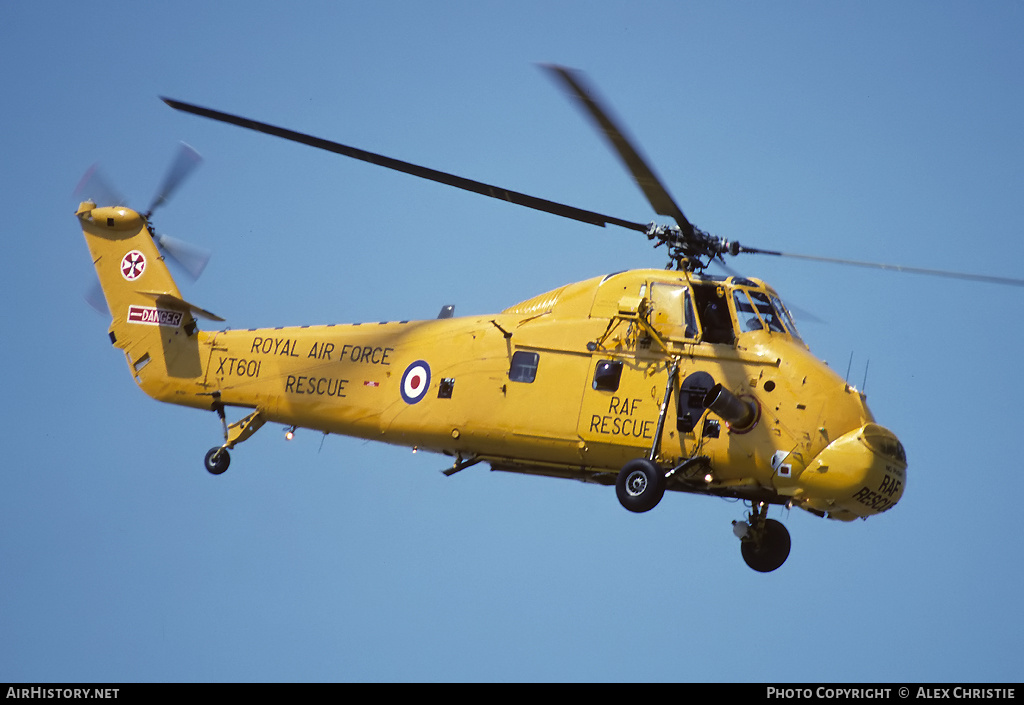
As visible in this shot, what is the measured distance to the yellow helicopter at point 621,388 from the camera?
661 inches

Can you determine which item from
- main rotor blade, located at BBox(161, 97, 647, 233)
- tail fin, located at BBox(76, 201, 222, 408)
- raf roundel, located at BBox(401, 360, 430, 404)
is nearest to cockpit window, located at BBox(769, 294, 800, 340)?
main rotor blade, located at BBox(161, 97, 647, 233)

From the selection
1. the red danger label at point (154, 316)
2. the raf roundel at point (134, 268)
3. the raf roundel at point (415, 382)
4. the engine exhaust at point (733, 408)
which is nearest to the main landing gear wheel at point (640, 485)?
the engine exhaust at point (733, 408)

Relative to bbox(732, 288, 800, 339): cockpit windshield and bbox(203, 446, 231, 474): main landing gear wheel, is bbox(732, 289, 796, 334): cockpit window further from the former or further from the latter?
bbox(203, 446, 231, 474): main landing gear wheel

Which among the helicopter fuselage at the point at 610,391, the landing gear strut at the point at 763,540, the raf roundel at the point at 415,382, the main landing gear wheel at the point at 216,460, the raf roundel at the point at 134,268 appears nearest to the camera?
the helicopter fuselage at the point at 610,391

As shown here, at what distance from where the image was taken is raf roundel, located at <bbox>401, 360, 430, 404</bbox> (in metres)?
19.5

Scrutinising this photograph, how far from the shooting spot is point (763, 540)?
725 inches

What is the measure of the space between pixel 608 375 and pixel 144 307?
8988 millimetres

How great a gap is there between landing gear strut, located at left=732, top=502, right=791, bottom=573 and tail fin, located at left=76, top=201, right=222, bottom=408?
29.9ft

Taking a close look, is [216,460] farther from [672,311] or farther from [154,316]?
[672,311]

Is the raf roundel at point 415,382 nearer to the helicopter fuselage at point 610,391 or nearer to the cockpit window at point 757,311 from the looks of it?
the helicopter fuselage at point 610,391

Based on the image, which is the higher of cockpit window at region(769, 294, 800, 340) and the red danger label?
cockpit window at region(769, 294, 800, 340)

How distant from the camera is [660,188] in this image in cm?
1623

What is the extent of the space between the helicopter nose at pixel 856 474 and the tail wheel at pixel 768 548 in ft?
5.03
